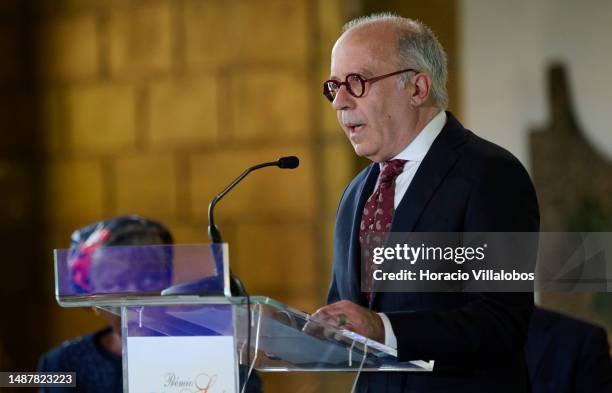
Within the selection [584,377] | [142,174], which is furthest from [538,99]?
[142,174]

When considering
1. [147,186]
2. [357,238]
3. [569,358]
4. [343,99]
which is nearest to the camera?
[343,99]

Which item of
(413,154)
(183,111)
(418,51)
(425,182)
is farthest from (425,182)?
(183,111)

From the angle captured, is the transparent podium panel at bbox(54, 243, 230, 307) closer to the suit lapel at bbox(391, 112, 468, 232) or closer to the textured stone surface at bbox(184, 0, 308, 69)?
the suit lapel at bbox(391, 112, 468, 232)

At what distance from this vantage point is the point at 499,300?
6.73 ft

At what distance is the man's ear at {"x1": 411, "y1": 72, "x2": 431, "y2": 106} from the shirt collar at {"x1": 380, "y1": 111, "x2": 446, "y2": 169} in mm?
73

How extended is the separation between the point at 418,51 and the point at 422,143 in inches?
8.9

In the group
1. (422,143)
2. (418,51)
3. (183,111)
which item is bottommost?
(422,143)

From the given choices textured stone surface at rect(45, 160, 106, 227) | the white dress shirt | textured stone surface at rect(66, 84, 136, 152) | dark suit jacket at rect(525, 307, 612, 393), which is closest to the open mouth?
the white dress shirt

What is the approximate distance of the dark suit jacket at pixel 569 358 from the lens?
10.8 feet

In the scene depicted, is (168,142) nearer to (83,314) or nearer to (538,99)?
(83,314)

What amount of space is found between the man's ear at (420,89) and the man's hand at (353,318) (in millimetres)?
632

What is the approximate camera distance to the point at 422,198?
2.20 m

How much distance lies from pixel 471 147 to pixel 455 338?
495mm

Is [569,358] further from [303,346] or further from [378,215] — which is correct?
[303,346]
